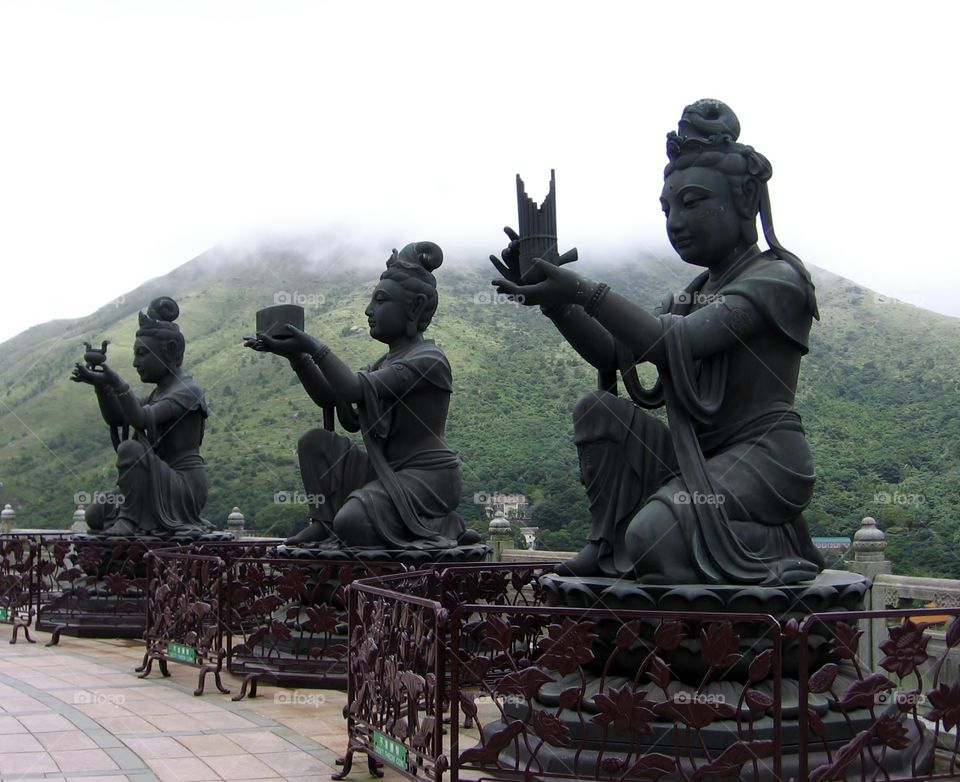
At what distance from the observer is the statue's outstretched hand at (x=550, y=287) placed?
4590 millimetres

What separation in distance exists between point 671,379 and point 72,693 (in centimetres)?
437

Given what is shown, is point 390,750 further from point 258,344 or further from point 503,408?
point 503,408

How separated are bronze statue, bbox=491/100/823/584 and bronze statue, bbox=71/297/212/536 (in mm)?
6653

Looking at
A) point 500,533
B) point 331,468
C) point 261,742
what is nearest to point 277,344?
point 331,468

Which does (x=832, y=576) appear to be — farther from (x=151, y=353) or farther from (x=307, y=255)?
(x=307, y=255)

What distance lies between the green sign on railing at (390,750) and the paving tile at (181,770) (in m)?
0.78

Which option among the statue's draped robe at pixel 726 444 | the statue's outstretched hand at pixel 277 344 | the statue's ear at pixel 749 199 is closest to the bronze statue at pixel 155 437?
the statue's outstretched hand at pixel 277 344

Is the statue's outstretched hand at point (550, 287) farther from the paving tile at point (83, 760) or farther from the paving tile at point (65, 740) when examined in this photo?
the paving tile at point (65, 740)

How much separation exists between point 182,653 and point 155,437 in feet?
13.5

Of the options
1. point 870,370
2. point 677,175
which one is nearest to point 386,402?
point 677,175

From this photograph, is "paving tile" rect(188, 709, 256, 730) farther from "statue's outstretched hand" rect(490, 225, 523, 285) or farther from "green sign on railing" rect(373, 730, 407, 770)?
"statue's outstretched hand" rect(490, 225, 523, 285)

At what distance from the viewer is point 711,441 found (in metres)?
5.02

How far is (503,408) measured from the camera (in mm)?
25328

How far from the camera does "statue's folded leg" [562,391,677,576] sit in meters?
4.88
